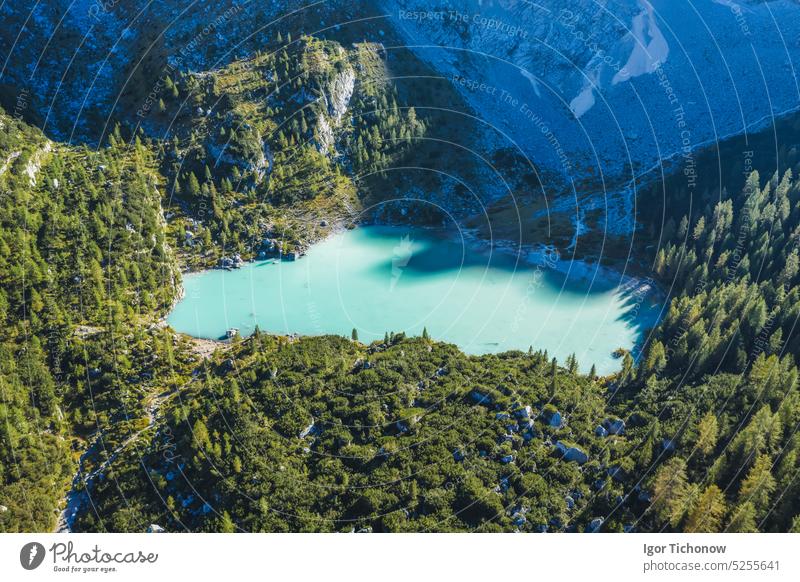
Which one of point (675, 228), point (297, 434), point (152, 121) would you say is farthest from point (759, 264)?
point (152, 121)

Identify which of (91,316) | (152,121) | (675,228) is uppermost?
(152,121)

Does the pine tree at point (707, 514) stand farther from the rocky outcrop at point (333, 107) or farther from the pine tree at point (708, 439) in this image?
the rocky outcrop at point (333, 107)

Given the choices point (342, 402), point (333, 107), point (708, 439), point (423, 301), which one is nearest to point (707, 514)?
point (708, 439)

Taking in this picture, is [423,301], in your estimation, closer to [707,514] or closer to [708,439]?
[708,439]

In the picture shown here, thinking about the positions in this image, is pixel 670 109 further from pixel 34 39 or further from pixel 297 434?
pixel 34 39

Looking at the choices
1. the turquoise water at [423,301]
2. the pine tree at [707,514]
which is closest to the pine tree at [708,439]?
the pine tree at [707,514]

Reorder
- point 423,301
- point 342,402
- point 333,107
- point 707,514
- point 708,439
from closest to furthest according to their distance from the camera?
point 707,514, point 708,439, point 342,402, point 423,301, point 333,107

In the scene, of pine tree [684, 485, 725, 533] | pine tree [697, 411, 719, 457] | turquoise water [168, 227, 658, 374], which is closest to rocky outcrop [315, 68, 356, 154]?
turquoise water [168, 227, 658, 374]

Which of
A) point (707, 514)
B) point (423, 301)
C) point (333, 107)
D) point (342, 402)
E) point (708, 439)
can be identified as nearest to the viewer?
point (707, 514)

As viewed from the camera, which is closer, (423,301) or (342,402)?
(342,402)
